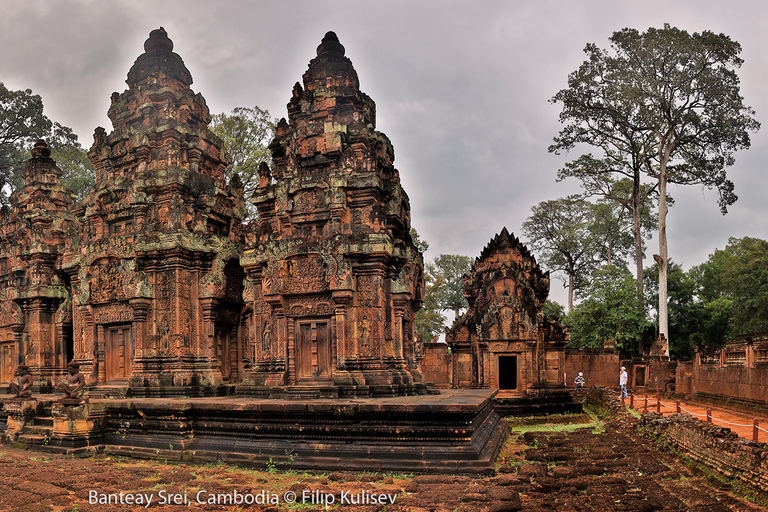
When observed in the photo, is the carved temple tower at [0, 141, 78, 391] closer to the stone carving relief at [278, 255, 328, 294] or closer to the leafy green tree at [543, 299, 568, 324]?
the stone carving relief at [278, 255, 328, 294]

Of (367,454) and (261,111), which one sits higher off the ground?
(261,111)

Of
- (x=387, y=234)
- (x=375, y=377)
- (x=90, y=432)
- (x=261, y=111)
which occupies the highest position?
(x=261, y=111)

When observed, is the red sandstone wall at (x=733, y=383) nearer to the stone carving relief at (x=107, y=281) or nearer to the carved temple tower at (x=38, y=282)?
the stone carving relief at (x=107, y=281)

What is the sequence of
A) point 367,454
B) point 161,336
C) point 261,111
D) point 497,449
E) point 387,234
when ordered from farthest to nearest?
point 261,111
point 161,336
point 387,234
point 497,449
point 367,454

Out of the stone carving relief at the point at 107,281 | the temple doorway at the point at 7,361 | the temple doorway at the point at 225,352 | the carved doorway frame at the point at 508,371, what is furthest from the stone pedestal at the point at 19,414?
the carved doorway frame at the point at 508,371

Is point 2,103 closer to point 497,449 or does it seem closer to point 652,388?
point 497,449

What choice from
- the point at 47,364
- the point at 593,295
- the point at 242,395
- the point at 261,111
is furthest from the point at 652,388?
the point at 47,364

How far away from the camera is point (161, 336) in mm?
13570

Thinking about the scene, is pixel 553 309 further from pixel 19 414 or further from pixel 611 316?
pixel 19 414

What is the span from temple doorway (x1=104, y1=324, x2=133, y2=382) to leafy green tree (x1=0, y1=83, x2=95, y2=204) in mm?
14913

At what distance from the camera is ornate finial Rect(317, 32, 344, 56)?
42.3ft

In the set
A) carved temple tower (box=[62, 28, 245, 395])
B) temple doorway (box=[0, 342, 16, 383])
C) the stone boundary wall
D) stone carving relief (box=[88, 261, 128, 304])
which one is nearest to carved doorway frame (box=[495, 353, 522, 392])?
the stone boundary wall

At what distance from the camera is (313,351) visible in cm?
1164

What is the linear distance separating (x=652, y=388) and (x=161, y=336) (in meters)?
18.1
